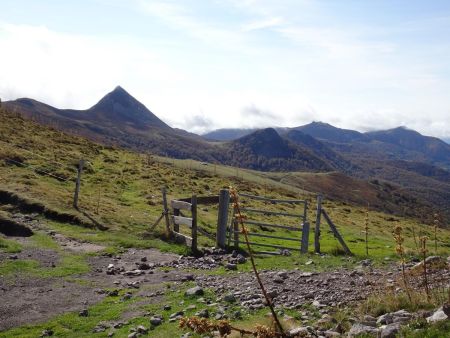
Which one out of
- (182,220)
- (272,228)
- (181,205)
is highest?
(181,205)

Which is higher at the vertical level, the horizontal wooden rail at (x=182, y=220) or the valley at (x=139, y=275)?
the horizontal wooden rail at (x=182, y=220)

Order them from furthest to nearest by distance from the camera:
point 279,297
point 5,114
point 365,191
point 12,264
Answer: point 365,191 → point 5,114 → point 12,264 → point 279,297

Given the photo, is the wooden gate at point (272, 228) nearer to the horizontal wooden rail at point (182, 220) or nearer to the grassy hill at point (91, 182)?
the horizontal wooden rail at point (182, 220)

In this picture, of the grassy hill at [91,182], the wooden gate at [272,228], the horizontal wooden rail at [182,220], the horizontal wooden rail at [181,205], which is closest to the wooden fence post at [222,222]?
the wooden gate at [272,228]

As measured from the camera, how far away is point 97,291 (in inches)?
576

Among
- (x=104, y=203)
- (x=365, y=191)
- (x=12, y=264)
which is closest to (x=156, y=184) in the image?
(x=104, y=203)

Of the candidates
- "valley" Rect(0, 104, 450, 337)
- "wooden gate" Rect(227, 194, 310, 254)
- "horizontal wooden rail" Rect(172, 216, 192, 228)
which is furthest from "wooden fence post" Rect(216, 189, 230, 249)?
"horizontal wooden rail" Rect(172, 216, 192, 228)

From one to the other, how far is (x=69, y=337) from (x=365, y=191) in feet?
649

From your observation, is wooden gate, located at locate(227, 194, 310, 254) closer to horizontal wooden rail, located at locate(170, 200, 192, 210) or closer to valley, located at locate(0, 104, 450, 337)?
valley, located at locate(0, 104, 450, 337)

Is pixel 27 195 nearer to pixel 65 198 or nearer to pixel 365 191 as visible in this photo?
pixel 65 198

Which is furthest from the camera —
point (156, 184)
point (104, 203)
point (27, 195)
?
point (156, 184)

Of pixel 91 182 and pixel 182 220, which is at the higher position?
pixel 91 182

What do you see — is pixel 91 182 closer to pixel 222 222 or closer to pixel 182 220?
pixel 182 220

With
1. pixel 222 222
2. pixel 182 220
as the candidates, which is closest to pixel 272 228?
pixel 222 222
